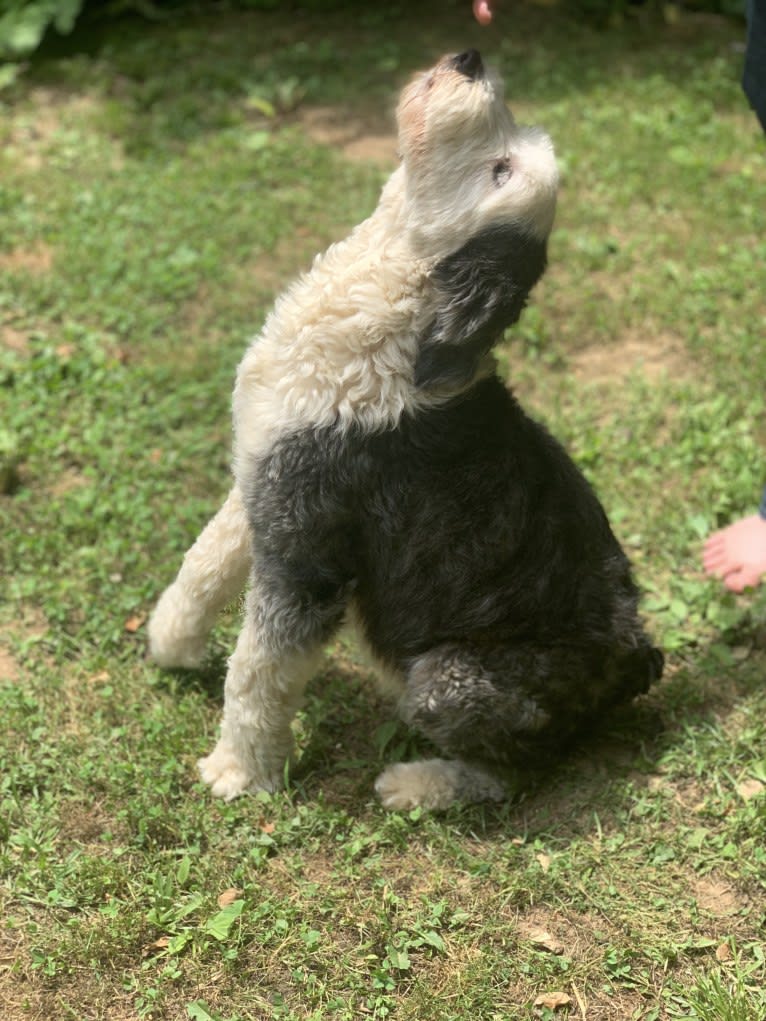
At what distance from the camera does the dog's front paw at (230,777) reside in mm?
3670

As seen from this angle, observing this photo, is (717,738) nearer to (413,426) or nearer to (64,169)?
(413,426)


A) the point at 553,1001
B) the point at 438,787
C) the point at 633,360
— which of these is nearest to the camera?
the point at 553,1001

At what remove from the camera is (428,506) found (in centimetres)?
322

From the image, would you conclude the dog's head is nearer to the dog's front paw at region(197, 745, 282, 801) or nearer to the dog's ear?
the dog's ear

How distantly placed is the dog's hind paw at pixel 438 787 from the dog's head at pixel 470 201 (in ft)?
4.50

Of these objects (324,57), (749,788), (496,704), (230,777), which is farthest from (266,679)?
(324,57)

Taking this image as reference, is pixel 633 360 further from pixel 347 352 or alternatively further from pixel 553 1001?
pixel 553 1001

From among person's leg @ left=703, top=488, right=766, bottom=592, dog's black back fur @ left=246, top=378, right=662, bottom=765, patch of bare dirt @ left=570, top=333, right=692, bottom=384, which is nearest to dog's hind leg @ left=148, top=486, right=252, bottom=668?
dog's black back fur @ left=246, top=378, right=662, bottom=765

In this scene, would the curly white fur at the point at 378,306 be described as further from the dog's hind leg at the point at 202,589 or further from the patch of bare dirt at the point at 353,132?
the patch of bare dirt at the point at 353,132

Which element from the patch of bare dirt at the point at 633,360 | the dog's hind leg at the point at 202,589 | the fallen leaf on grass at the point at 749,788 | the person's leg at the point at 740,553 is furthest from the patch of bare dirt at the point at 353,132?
the fallen leaf on grass at the point at 749,788

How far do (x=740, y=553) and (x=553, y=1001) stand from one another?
6.34 ft

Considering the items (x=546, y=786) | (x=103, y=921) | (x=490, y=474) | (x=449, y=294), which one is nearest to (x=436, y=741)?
(x=546, y=786)

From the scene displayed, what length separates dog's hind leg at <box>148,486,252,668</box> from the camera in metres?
3.62

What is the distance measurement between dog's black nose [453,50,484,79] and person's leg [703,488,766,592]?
2.18 m
